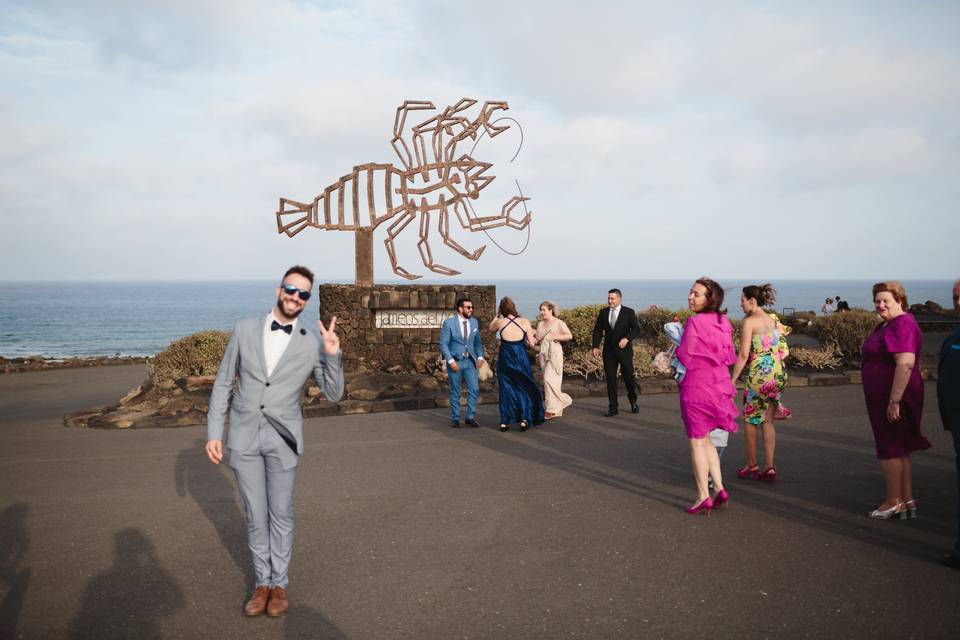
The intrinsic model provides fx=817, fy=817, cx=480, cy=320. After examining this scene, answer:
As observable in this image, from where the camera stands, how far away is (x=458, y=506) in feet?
21.6

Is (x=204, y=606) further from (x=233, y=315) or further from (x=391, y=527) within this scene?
(x=233, y=315)

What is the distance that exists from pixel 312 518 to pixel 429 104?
10657 millimetres

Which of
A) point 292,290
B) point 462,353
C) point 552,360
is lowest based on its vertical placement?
point 552,360

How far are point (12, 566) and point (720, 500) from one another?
5.06 metres

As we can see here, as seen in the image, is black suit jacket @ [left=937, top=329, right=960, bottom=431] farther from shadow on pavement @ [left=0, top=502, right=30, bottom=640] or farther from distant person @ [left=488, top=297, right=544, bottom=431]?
shadow on pavement @ [left=0, top=502, right=30, bottom=640]

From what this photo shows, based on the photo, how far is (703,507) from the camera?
20.6ft

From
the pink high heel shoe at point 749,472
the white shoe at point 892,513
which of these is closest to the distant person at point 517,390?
the pink high heel shoe at point 749,472

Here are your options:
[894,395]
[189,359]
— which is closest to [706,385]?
[894,395]

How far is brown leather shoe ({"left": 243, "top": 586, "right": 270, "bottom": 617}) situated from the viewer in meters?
4.44

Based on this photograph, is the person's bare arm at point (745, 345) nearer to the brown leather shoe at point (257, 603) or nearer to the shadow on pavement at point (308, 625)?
the shadow on pavement at point (308, 625)

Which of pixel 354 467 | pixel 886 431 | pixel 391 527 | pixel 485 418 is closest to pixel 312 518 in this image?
pixel 391 527

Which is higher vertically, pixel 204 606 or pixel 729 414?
pixel 729 414

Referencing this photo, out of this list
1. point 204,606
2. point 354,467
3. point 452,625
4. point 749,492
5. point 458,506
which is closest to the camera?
point 452,625

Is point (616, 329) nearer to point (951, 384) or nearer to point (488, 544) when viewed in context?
point (951, 384)
